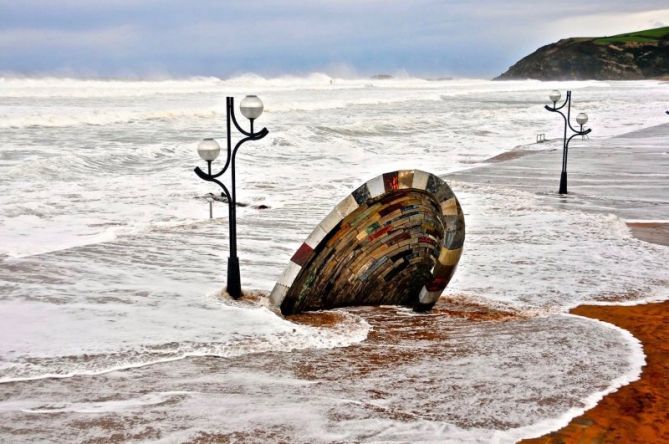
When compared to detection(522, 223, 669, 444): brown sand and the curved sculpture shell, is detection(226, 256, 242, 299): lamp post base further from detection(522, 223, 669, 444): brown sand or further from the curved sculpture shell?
detection(522, 223, 669, 444): brown sand

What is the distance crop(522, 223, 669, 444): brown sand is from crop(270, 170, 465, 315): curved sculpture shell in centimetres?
240

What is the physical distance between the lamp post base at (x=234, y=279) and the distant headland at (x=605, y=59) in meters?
161

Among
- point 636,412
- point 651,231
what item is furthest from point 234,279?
point 651,231

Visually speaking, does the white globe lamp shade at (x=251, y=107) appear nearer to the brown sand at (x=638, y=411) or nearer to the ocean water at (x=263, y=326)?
the ocean water at (x=263, y=326)

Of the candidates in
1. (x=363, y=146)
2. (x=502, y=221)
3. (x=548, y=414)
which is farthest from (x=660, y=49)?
(x=548, y=414)

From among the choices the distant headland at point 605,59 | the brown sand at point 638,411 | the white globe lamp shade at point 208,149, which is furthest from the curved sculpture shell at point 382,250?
the distant headland at point 605,59

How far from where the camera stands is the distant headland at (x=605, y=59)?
16400 cm

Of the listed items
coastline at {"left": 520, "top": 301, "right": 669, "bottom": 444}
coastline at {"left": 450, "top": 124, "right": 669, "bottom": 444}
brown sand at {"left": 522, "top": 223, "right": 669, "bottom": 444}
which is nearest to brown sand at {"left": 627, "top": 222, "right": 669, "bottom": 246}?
coastline at {"left": 450, "top": 124, "right": 669, "bottom": 444}

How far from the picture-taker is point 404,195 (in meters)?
9.76

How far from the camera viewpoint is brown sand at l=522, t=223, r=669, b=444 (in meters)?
6.26

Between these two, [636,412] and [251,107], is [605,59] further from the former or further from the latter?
[636,412]

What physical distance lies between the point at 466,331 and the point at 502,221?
8.36 m

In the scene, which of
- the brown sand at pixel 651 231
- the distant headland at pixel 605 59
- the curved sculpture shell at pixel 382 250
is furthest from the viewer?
the distant headland at pixel 605 59

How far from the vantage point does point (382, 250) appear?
33.4ft
